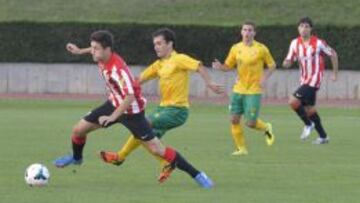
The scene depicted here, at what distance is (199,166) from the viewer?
1506cm

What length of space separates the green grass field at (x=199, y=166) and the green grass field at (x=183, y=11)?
488 inches

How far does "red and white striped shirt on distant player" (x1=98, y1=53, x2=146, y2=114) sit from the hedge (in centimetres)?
2225

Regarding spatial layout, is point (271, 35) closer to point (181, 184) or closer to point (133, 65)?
point (133, 65)

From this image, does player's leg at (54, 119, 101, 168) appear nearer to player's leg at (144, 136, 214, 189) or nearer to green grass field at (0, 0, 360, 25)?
player's leg at (144, 136, 214, 189)

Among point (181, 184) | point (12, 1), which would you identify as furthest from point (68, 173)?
point (12, 1)

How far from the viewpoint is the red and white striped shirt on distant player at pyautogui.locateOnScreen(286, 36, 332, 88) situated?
2006cm

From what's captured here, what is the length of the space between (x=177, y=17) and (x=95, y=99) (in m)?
4.84

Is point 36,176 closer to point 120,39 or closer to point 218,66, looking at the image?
point 218,66

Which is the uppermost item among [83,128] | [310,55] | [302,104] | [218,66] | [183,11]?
[218,66]

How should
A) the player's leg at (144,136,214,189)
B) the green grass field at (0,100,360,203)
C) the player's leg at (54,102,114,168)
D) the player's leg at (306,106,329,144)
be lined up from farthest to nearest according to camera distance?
1. the player's leg at (306,106,329,144)
2. the player's leg at (54,102,114,168)
3. the player's leg at (144,136,214,189)
4. the green grass field at (0,100,360,203)

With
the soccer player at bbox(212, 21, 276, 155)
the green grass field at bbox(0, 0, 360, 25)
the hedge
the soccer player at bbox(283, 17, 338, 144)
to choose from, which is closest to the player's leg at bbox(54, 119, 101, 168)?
the soccer player at bbox(212, 21, 276, 155)

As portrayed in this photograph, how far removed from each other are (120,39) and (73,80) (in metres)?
2.02

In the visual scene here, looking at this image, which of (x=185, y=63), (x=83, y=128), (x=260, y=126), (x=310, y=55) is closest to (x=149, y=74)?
(x=185, y=63)

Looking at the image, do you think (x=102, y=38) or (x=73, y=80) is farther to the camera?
(x=73, y=80)
